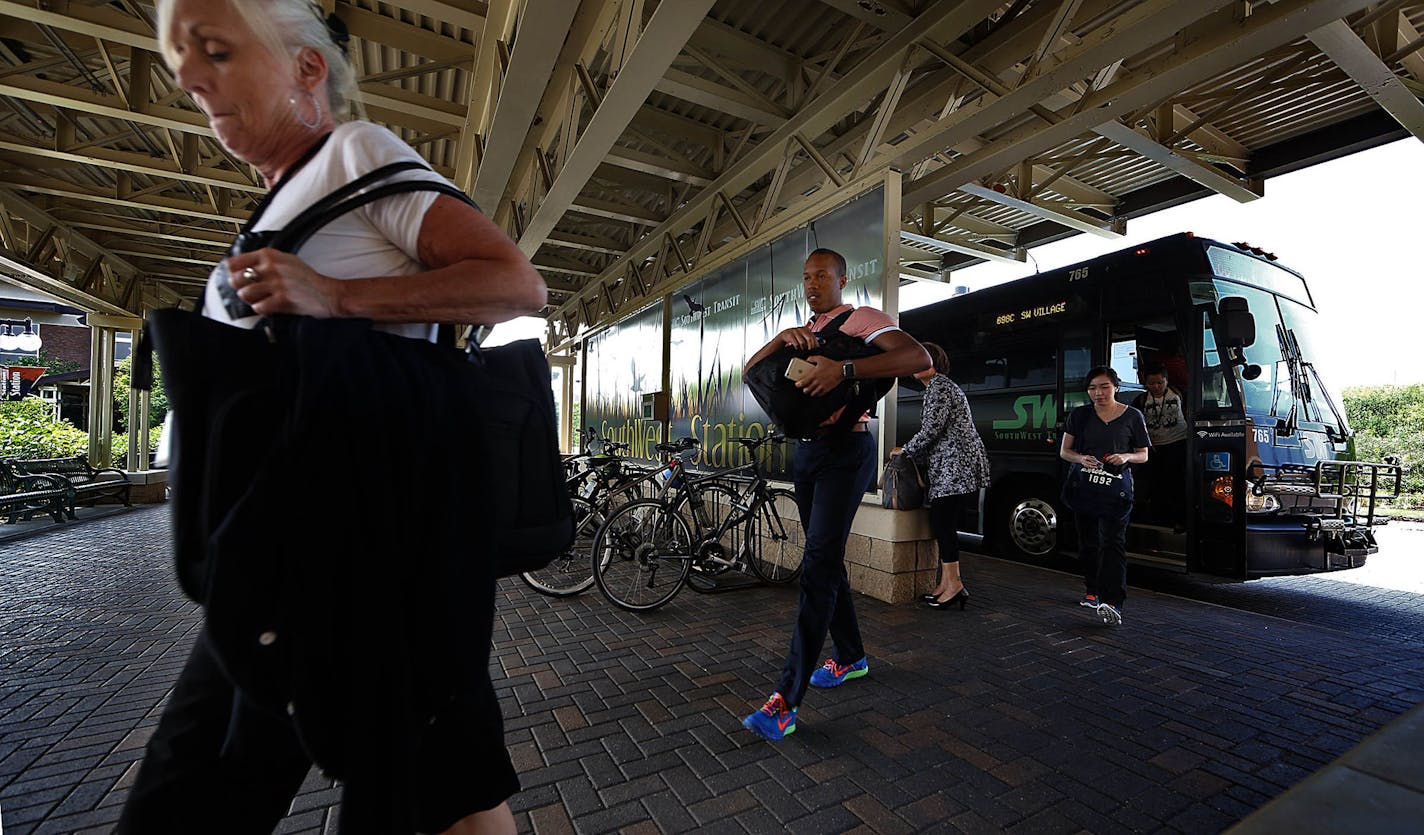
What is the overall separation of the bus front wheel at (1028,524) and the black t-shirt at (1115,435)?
1.92 m

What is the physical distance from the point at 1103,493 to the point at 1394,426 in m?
15.1

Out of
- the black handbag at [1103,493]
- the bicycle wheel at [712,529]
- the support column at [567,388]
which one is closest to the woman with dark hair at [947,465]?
the black handbag at [1103,493]

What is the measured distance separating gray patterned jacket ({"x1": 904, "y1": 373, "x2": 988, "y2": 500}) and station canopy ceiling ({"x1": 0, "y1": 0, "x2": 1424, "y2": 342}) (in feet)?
6.07

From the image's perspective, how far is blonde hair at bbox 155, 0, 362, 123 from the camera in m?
0.98

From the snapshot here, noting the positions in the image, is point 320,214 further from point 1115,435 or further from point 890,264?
point 1115,435

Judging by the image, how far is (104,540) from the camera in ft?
23.0

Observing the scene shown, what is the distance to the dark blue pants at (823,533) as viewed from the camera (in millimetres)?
2609

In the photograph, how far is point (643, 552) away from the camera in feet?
15.6

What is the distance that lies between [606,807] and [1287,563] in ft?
18.9

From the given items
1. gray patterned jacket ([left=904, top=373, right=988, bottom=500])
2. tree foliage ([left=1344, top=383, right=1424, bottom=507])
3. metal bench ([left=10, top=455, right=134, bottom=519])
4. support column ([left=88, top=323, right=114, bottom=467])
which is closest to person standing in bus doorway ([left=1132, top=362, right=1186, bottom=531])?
gray patterned jacket ([left=904, top=373, right=988, bottom=500])

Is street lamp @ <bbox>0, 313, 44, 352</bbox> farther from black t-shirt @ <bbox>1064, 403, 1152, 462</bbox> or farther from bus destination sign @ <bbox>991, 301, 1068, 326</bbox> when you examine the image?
black t-shirt @ <bbox>1064, 403, 1152, 462</bbox>

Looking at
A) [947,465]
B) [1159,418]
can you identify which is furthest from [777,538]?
[1159,418]

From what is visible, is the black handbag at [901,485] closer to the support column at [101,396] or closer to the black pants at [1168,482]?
the black pants at [1168,482]

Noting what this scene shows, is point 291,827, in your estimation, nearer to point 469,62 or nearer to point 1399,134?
point 469,62
